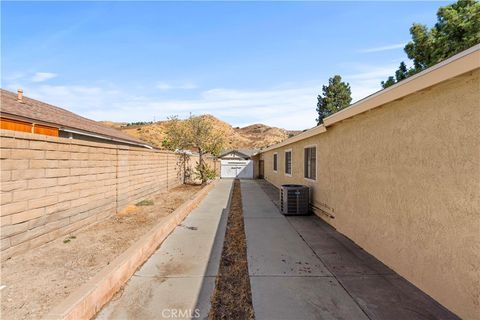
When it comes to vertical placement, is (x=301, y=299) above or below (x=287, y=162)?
below

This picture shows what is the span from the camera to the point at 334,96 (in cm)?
3475

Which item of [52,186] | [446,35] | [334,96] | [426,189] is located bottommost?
[52,186]

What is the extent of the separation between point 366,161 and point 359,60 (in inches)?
237

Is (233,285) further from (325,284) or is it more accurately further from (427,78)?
(427,78)

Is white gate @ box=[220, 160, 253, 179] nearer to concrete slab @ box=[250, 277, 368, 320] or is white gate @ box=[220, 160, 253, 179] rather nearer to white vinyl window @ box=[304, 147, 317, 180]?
white vinyl window @ box=[304, 147, 317, 180]

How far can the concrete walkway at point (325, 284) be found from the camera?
128 inches

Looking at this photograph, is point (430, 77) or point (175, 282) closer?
point (430, 77)

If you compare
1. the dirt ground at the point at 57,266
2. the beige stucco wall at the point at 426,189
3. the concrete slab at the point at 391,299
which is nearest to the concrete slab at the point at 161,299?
the dirt ground at the point at 57,266

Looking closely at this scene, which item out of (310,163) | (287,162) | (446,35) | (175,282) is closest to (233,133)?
(287,162)

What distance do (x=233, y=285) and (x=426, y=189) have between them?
9.84ft

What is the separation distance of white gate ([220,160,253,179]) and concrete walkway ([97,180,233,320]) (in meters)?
24.5

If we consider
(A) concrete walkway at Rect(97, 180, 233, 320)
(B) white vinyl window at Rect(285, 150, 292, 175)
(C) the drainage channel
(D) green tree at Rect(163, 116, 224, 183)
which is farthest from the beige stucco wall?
(D) green tree at Rect(163, 116, 224, 183)

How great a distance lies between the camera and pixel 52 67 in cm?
1371

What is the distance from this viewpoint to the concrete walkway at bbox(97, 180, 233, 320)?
3.24 meters
